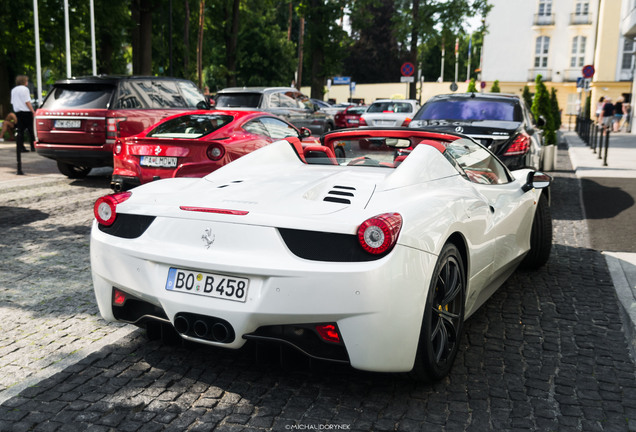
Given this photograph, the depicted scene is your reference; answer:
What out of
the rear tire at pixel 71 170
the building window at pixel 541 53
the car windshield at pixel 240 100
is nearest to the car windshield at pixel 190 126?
the rear tire at pixel 71 170

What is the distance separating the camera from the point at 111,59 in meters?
38.6

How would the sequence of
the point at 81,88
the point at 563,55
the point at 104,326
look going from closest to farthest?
the point at 104,326 → the point at 81,88 → the point at 563,55

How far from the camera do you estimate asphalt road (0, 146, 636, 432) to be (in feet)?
10.5

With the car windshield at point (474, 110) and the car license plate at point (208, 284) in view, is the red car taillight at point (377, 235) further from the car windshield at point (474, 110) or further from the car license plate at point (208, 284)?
the car windshield at point (474, 110)

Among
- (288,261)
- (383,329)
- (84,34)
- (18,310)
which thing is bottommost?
(18,310)

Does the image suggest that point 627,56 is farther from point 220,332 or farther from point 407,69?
point 220,332

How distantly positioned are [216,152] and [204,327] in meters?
5.81

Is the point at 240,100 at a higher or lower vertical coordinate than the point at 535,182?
higher

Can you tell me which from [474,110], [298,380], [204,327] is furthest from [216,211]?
[474,110]

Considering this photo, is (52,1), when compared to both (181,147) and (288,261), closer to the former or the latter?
(181,147)

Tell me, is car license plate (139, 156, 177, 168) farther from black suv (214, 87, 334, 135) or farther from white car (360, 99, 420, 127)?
white car (360, 99, 420, 127)

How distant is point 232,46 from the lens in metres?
33.8

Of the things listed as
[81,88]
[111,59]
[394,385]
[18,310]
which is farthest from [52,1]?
[394,385]

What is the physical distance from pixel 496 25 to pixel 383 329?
65140 mm
